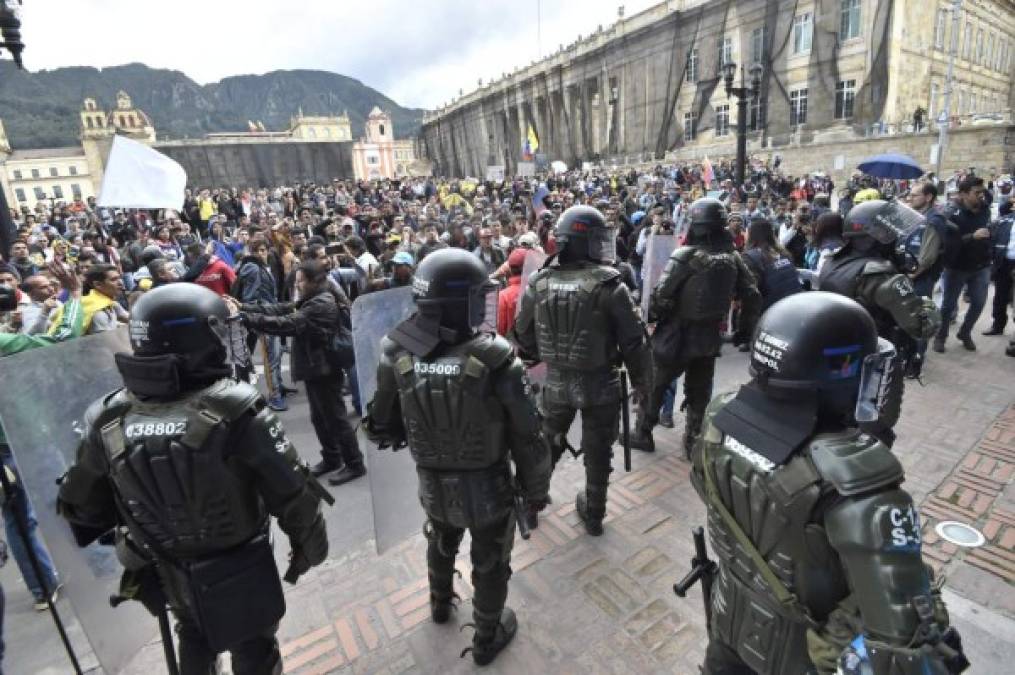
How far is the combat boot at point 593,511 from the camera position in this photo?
12.4ft

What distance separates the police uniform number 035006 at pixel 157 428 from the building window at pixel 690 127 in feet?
138

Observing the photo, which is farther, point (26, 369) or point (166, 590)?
point (26, 369)

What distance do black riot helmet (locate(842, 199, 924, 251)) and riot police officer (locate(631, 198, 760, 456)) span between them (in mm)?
888

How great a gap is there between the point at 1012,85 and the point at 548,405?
6392 centimetres

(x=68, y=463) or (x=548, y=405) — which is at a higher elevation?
(x=68, y=463)

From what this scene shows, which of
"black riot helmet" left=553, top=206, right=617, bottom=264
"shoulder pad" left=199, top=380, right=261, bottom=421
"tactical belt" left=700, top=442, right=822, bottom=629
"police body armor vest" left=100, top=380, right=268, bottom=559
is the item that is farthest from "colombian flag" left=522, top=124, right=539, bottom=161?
"tactical belt" left=700, top=442, right=822, bottom=629

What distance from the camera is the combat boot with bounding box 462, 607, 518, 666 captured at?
2.81 m

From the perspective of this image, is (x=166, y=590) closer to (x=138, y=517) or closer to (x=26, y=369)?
(x=138, y=517)

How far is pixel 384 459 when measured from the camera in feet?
12.0

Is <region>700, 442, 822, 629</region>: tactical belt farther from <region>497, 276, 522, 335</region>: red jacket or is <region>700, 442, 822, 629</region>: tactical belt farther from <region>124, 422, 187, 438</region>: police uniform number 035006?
<region>497, 276, 522, 335</region>: red jacket

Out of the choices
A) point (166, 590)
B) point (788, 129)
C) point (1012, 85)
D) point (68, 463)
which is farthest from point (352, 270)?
point (1012, 85)

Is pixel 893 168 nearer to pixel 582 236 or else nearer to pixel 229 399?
pixel 582 236

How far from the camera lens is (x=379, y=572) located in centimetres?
362

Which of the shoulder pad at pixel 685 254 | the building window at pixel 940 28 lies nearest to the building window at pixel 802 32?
the building window at pixel 940 28
